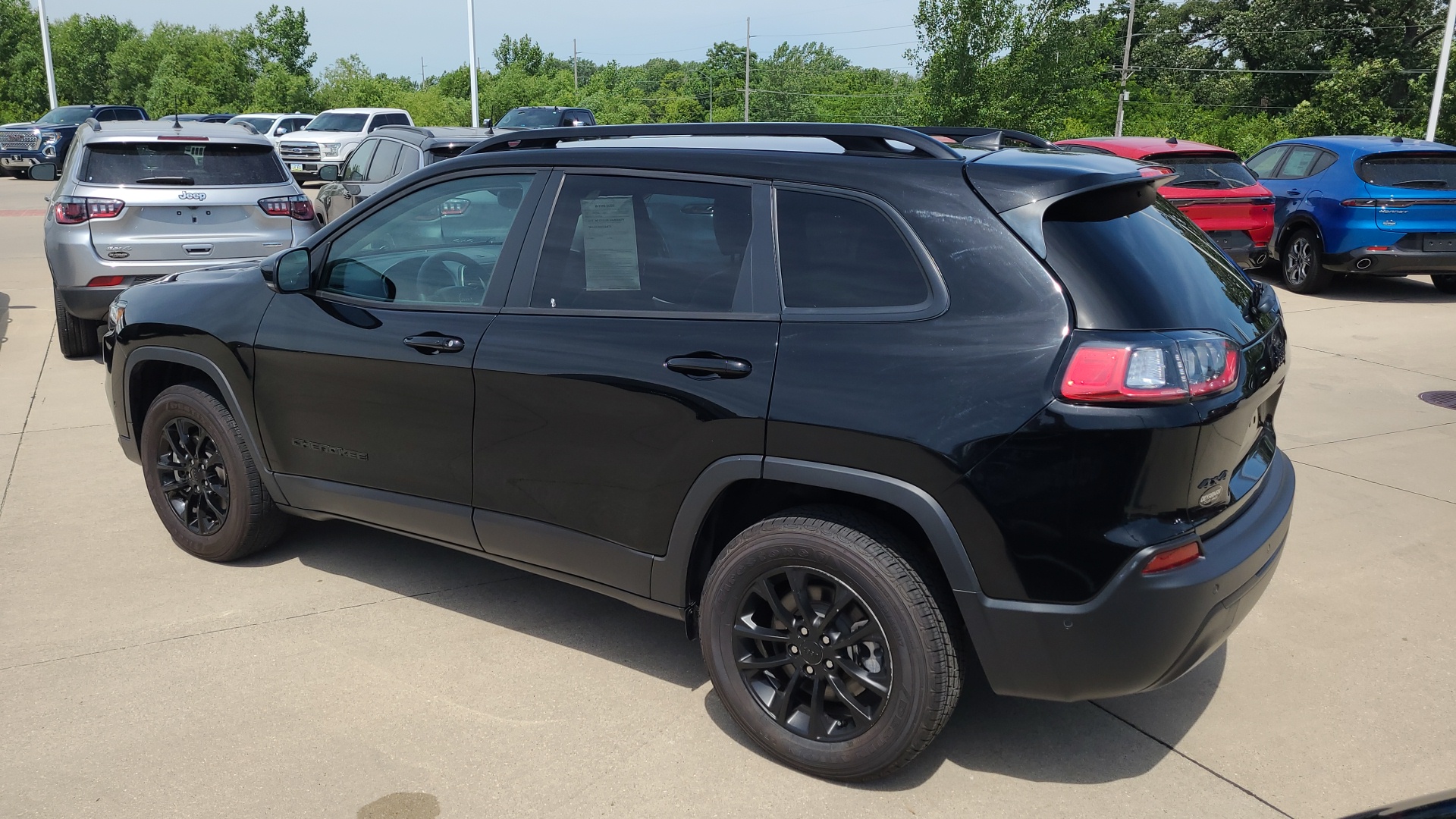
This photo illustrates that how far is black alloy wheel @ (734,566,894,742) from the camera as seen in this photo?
3.08 metres

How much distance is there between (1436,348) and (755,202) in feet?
27.5

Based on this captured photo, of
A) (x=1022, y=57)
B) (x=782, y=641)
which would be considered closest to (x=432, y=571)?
(x=782, y=641)

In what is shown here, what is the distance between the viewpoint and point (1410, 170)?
11.4 meters

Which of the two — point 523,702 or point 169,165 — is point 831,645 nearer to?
point 523,702

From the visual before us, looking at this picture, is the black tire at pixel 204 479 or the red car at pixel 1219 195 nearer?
the black tire at pixel 204 479

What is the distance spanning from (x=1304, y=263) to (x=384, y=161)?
9583 millimetres

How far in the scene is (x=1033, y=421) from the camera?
275 centimetres

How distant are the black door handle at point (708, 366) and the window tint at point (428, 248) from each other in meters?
0.90

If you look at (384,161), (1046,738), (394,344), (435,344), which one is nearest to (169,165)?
(384,161)

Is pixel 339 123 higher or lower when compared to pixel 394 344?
higher

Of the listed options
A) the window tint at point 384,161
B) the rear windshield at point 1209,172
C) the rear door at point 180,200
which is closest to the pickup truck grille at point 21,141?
the window tint at point 384,161

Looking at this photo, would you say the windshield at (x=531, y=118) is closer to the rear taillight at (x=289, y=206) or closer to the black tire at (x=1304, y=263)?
the black tire at (x=1304, y=263)

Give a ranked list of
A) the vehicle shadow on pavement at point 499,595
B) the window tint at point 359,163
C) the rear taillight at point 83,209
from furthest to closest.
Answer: the window tint at point 359,163 → the rear taillight at point 83,209 → the vehicle shadow on pavement at point 499,595

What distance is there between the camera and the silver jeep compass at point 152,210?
312 inches
